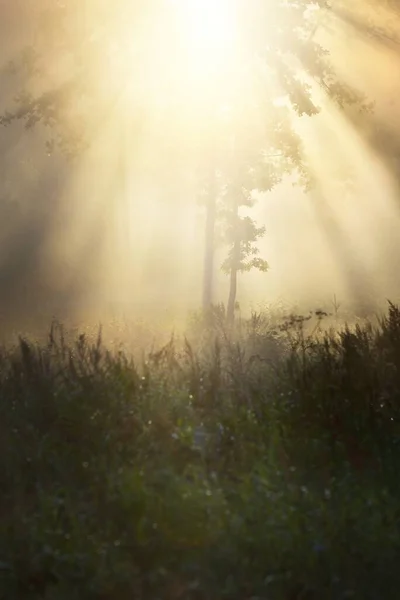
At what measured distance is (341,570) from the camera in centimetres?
456

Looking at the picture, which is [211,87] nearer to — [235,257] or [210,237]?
[210,237]

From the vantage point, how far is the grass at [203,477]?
4586 millimetres

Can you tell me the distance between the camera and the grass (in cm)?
459

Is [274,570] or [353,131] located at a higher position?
[353,131]

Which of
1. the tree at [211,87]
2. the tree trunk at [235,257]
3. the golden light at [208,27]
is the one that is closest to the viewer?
the golden light at [208,27]

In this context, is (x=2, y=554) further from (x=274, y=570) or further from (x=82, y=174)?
(x=82, y=174)

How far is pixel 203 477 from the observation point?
571cm

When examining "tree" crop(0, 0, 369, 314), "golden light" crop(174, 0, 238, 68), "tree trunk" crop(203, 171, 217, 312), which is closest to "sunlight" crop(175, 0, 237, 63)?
"golden light" crop(174, 0, 238, 68)

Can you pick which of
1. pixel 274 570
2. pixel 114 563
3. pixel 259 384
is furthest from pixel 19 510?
pixel 259 384

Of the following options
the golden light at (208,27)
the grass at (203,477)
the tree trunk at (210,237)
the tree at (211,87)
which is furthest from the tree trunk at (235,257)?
the grass at (203,477)

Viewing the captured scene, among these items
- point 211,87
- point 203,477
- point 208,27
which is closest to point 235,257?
point 211,87

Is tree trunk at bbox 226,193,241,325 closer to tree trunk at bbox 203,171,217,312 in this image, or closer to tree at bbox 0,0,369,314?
tree at bbox 0,0,369,314

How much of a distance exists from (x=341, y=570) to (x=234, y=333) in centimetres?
752

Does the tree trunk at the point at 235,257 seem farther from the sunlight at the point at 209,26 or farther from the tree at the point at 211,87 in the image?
the sunlight at the point at 209,26
